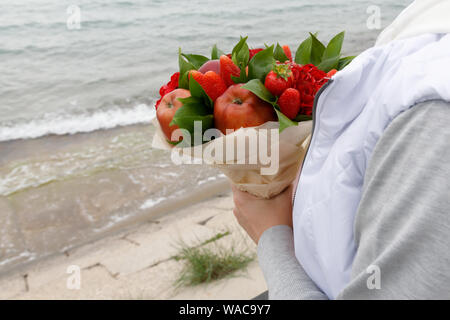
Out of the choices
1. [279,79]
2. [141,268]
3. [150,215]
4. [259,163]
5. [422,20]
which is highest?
[422,20]

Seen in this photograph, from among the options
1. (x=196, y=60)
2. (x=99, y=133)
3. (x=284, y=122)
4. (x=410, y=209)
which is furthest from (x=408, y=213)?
(x=99, y=133)

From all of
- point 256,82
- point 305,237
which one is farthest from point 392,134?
point 256,82

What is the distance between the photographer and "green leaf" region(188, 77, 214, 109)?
116 centimetres

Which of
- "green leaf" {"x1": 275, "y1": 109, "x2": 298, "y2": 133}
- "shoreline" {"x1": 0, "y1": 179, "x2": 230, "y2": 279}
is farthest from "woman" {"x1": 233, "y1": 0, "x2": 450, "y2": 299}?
"shoreline" {"x1": 0, "y1": 179, "x2": 230, "y2": 279}

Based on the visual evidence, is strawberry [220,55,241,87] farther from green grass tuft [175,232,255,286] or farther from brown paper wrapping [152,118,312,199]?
green grass tuft [175,232,255,286]

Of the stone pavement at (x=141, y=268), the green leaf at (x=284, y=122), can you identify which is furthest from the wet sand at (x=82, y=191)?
the green leaf at (x=284, y=122)

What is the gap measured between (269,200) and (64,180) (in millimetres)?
4197

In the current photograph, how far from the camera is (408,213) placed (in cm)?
59

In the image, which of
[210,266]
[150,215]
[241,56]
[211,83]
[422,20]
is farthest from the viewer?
[150,215]

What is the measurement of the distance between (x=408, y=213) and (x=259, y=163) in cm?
64

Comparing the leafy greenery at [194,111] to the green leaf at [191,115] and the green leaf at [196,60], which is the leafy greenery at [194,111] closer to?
the green leaf at [191,115]

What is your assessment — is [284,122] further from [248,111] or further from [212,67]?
[212,67]

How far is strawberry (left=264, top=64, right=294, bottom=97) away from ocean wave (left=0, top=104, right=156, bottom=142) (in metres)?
5.84

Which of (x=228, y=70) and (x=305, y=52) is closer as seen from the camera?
(x=228, y=70)
